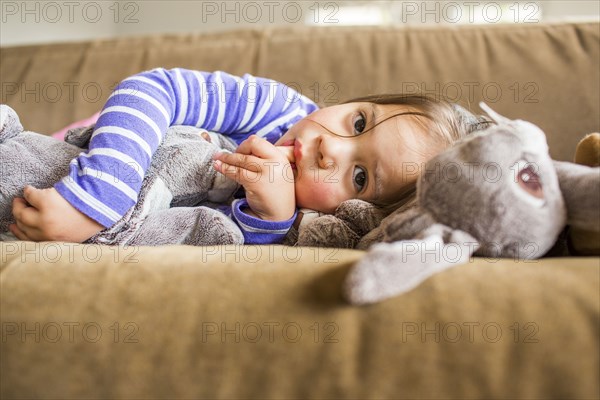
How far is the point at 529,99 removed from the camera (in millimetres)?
1129

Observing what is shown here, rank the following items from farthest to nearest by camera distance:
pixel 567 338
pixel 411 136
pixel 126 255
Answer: pixel 411 136, pixel 126 255, pixel 567 338

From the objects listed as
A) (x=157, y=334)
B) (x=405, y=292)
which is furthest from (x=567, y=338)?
(x=157, y=334)

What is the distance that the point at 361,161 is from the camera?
0.83 m

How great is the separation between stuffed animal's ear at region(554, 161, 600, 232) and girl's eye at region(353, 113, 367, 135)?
1.18 ft

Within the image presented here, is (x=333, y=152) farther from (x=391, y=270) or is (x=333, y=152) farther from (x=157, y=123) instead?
(x=391, y=270)

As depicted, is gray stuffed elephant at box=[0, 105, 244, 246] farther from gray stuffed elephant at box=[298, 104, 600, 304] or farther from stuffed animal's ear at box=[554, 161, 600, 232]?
stuffed animal's ear at box=[554, 161, 600, 232]

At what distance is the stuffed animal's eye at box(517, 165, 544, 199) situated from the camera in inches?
20.7

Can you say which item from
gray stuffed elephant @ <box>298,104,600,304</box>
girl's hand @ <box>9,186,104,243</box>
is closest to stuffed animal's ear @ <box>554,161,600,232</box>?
gray stuffed elephant @ <box>298,104,600,304</box>

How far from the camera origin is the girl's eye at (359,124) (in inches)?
33.9

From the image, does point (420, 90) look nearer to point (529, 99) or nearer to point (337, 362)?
point (529, 99)

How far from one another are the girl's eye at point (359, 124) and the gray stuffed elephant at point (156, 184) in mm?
215

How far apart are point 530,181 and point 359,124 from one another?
379 millimetres

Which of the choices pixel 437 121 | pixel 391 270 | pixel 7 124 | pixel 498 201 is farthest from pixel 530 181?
pixel 7 124

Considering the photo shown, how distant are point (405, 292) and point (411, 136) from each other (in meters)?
0.40
